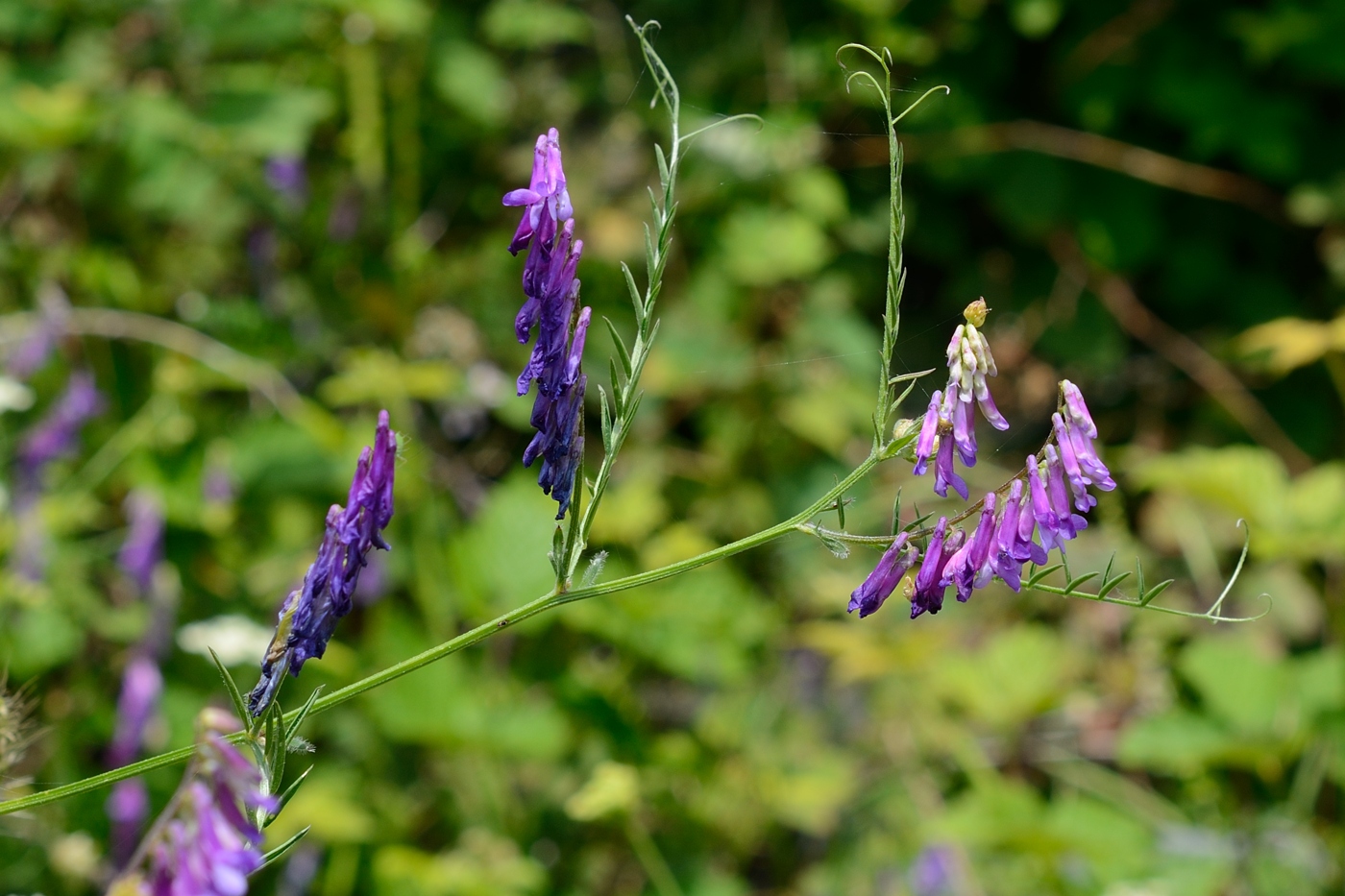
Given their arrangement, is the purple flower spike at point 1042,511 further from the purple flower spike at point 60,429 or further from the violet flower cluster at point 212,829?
the purple flower spike at point 60,429

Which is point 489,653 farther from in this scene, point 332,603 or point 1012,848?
point 332,603

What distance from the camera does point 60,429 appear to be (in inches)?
94.1

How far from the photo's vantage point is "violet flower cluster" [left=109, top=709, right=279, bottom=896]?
0.91 meters

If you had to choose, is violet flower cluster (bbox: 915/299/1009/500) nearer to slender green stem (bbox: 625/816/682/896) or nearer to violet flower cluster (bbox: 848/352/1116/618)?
violet flower cluster (bbox: 848/352/1116/618)

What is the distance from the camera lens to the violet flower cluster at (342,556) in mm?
937

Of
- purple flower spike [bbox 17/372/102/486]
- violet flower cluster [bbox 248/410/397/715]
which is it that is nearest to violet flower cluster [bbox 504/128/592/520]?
violet flower cluster [bbox 248/410/397/715]

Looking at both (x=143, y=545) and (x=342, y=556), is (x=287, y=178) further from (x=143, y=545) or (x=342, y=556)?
(x=342, y=556)

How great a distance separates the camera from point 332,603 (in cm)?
95

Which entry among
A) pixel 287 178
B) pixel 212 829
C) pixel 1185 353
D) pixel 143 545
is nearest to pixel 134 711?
pixel 143 545

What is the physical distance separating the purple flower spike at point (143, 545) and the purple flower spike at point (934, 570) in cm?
191

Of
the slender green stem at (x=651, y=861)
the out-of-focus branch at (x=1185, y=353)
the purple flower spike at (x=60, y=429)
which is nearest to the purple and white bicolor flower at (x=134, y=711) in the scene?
the purple flower spike at (x=60, y=429)

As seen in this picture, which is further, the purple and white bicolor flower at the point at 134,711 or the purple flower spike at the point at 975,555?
the purple and white bicolor flower at the point at 134,711

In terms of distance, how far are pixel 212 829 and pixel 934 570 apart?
0.61 m

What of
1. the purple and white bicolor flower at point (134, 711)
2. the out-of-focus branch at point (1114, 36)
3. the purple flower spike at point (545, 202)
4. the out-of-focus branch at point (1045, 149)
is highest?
the purple flower spike at point (545, 202)
